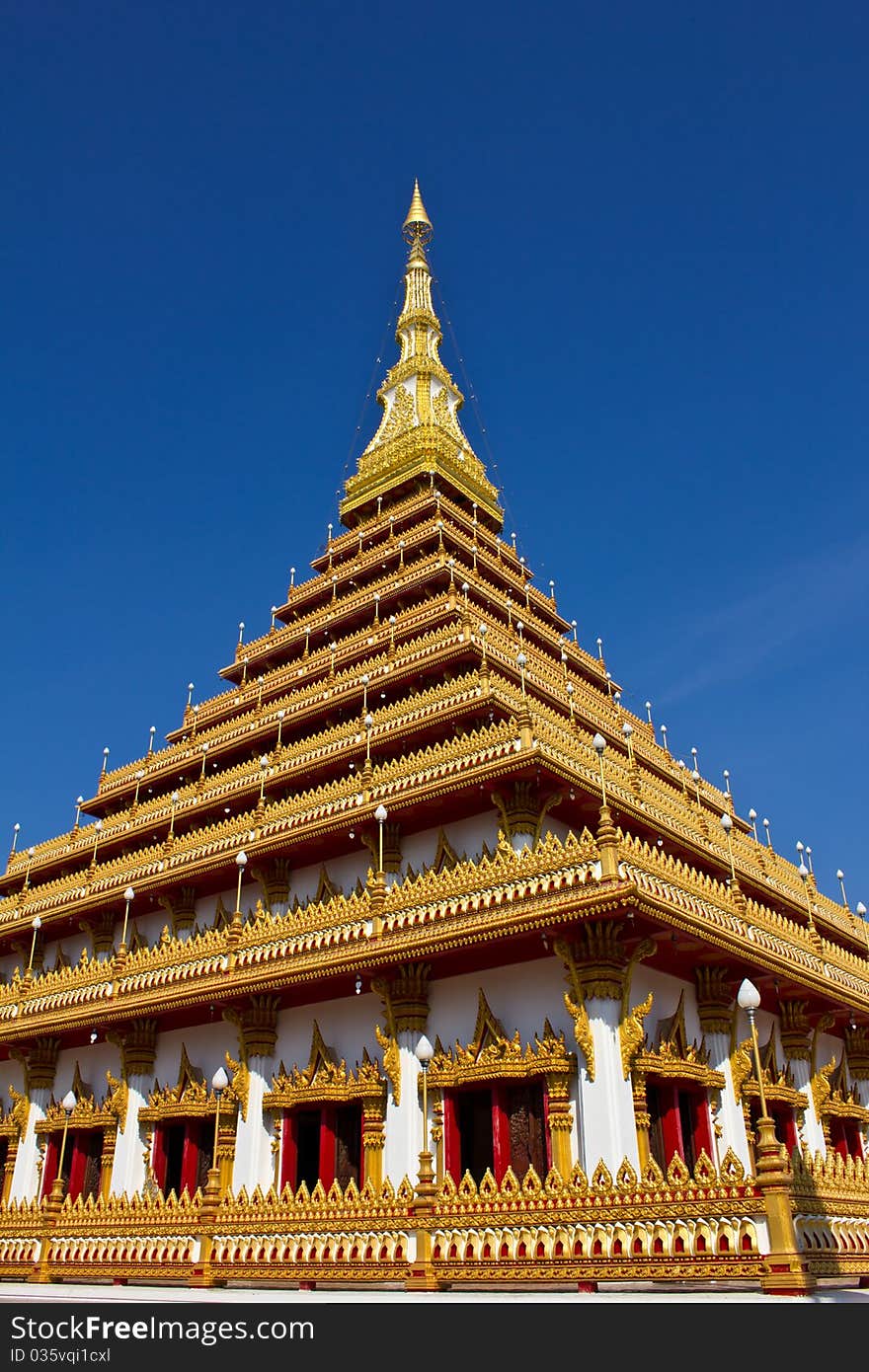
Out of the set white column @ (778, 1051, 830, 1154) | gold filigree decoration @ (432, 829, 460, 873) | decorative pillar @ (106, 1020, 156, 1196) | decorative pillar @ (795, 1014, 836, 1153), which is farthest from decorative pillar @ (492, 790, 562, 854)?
decorative pillar @ (106, 1020, 156, 1196)

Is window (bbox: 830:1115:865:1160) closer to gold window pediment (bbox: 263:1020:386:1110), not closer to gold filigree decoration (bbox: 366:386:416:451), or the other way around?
gold window pediment (bbox: 263:1020:386:1110)

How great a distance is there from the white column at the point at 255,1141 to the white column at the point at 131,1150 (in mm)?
4468

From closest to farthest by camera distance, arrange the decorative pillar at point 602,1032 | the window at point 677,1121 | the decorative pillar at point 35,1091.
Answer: the decorative pillar at point 602,1032 → the window at point 677,1121 → the decorative pillar at point 35,1091

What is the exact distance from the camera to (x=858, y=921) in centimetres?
4066

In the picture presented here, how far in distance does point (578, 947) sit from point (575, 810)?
18.8ft

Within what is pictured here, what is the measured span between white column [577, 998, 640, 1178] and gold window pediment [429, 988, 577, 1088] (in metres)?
0.61

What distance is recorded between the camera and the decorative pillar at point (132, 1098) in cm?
2833

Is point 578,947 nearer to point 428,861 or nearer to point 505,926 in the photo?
point 505,926

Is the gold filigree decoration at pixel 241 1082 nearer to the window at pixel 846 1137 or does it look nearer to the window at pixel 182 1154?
the window at pixel 182 1154

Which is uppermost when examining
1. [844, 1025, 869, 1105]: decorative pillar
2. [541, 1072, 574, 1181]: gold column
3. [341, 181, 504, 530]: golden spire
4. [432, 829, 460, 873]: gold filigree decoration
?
[341, 181, 504, 530]: golden spire

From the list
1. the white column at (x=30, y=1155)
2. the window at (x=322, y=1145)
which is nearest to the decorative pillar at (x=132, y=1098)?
the white column at (x=30, y=1155)

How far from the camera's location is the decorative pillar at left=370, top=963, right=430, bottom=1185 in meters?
22.8

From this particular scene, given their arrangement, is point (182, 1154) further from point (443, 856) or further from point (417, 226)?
point (417, 226)

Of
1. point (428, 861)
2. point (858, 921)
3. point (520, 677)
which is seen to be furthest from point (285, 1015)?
point (858, 921)
